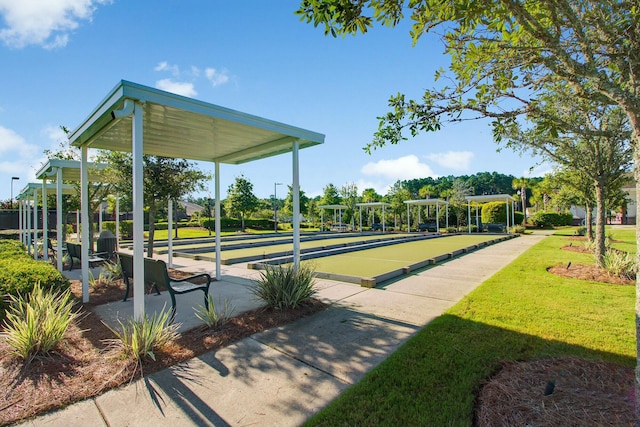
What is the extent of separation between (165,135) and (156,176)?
2.67 meters

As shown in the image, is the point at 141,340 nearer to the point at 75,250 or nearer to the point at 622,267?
the point at 75,250

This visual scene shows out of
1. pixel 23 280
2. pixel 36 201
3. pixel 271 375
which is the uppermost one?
pixel 36 201

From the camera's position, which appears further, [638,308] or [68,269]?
[68,269]

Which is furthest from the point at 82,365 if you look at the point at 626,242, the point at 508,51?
the point at 626,242

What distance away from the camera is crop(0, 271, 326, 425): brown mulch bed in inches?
101

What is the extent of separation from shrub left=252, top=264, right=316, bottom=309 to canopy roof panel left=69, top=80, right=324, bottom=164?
95.8 inches

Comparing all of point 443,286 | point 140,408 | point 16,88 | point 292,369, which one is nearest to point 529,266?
point 443,286

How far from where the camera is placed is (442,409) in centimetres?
239

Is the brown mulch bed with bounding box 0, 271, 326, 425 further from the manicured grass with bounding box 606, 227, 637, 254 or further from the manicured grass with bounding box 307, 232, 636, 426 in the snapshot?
the manicured grass with bounding box 606, 227, 637, 254

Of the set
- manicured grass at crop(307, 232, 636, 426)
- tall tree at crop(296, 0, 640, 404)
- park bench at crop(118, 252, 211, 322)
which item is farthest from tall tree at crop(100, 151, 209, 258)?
manicured grass at crop(307, 232, 636, 426)

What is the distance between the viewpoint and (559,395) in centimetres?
243

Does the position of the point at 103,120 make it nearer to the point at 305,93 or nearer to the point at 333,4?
the point at 333,4

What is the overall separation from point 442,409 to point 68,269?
415 inches

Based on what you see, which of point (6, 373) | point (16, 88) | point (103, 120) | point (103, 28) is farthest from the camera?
point (16, 88)
